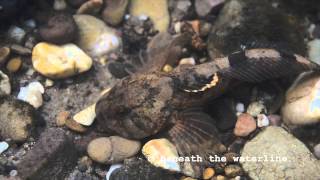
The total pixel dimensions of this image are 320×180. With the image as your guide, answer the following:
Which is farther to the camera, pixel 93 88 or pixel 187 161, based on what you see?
pixel 93 88

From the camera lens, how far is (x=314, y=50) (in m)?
5.05

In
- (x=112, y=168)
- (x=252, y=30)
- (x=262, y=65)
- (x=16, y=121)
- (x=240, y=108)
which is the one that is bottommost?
(x=112, y=168)

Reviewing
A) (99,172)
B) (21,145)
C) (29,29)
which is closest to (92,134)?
(99,172)

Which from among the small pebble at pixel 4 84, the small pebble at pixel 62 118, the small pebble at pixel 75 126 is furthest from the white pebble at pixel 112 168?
the small pebble at pixel 4 84

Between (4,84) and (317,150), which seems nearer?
(317,150)

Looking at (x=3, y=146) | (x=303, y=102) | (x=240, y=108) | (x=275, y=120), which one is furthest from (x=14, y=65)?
(x=303, y=102)

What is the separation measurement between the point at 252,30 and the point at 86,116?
2091mm

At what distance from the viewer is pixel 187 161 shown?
4316 millimetres

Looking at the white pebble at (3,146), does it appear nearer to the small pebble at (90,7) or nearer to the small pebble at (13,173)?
the small pebble at (13,173)

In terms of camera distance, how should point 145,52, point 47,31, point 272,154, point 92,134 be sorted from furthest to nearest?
point 145,52
point 47,31
point 92,134
point 272,154

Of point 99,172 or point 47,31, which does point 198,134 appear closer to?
point 99,172

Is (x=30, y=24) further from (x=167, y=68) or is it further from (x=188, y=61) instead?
(x=188, y=61)

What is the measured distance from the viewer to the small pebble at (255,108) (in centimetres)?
472

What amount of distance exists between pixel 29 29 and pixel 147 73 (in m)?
1.62
